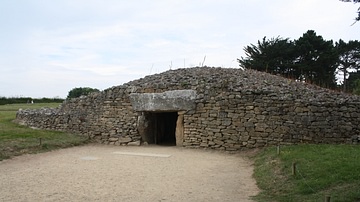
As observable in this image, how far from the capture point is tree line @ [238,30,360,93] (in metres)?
23.0

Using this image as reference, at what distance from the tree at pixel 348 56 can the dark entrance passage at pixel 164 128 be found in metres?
15.5

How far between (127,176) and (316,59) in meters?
19.1

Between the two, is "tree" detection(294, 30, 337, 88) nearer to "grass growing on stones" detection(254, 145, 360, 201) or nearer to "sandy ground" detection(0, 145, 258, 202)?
"sandy ground" detection(0, 145, 258, 202)

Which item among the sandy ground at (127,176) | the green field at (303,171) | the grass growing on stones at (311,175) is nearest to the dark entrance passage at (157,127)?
the sandy ground at (127,176)

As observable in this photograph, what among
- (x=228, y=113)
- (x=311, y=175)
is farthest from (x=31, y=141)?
(x=311, y=175)

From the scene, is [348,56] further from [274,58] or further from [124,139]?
[124,139]

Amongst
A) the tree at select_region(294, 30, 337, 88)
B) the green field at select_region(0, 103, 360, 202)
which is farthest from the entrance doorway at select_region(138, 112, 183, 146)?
the tree at select_region(294, 30, 337, 88)

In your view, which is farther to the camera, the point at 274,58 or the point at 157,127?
the point at 274,58

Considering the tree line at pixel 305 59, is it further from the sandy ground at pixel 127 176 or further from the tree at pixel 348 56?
the sandy ground at pixel 127 176

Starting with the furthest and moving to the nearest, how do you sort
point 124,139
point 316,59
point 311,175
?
point 316,59
point 124,139
point 311,175

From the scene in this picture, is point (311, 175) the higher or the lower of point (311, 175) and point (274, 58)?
the lower

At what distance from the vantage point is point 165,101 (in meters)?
12.7

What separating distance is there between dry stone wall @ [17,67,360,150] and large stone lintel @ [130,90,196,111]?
0.24 meters

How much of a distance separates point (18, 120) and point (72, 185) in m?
10.9
